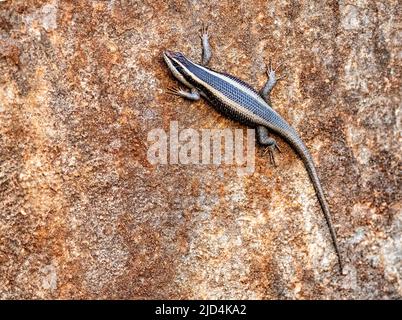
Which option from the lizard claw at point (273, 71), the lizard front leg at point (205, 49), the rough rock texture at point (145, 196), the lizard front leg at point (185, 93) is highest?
the lizard front leg at point (205, 49)

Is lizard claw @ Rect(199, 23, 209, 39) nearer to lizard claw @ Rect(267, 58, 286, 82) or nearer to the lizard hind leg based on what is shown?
lizard claw @ Rect(267, 58, 286, 82)

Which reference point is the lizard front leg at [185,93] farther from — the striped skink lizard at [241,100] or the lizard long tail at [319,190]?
the lizard long tail at [319,190]

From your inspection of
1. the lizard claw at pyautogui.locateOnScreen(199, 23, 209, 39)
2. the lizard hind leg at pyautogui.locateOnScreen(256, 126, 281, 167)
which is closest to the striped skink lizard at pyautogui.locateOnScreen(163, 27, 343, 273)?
the lizard hind leg at pyautogui.locateOnScreen(256, 126, 281, 167)

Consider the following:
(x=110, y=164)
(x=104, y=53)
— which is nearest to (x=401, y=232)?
(x=110, y=164)

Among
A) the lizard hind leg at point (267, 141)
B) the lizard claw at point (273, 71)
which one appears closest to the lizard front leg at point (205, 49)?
the lizard claw at point (273, 71)

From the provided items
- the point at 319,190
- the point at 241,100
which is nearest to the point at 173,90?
the point at 241,100

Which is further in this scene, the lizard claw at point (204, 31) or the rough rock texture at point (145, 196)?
the lizard claw at point (204, 31)
